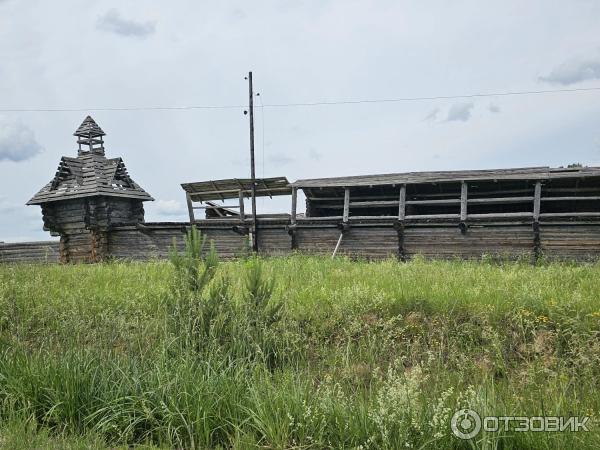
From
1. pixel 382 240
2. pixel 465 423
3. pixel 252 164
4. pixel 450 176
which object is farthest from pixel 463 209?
pixel 465 423

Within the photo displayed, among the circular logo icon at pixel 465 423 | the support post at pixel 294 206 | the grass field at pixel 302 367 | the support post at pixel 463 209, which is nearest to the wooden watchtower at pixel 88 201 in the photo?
the support post at pixel 294 206

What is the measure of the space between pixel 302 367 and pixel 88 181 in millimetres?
20105

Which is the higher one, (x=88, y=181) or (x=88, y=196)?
(x=88, y=181)

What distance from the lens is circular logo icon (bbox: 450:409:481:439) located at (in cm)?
322

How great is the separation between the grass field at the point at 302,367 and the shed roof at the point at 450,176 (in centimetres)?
751

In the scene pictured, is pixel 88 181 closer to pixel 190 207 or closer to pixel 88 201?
pixel 88 201

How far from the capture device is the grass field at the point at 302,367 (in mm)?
3512

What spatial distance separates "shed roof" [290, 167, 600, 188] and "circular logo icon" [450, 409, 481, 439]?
14.3 metres

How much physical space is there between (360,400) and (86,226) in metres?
20.5

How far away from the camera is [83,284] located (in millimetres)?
10242

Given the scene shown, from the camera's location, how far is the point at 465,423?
331 cm

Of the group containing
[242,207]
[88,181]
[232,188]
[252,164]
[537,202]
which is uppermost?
[252,164]

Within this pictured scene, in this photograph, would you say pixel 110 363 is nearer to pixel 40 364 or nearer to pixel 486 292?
pixel 40 364

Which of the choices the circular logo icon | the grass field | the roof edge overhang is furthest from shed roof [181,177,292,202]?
the circular logo icon
